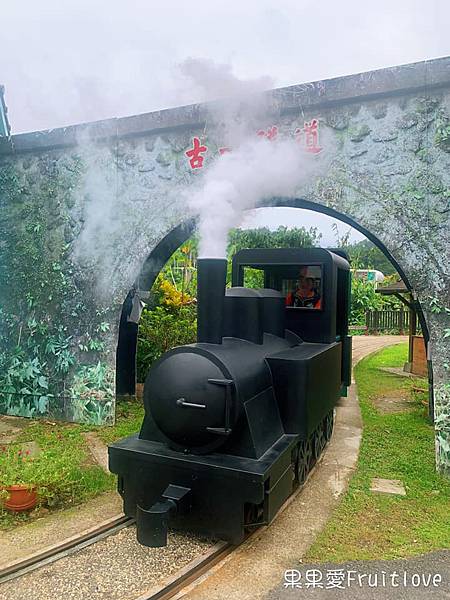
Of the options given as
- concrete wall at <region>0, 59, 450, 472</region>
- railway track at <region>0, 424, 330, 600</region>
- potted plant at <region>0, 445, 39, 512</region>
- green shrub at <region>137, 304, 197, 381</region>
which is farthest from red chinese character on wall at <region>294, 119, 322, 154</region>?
potted plant at <region>0, 445, 39, 512</region>

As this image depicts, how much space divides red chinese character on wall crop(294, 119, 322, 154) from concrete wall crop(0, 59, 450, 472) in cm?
3

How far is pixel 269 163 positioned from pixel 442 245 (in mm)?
2528

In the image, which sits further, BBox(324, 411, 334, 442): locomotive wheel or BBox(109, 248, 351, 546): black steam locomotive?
BBox(324, 411, 334, 442): locomotive wheel

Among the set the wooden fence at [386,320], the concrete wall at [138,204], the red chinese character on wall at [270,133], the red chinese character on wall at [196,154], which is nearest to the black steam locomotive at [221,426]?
the concrete wall at [138,204]

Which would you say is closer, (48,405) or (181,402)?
(181,402)

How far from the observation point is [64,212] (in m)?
8.51

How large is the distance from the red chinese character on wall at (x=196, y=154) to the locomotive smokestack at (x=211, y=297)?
127 inches

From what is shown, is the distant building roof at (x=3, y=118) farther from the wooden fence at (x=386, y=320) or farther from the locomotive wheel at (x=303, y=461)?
the wooden fence at (x=386, y=320)

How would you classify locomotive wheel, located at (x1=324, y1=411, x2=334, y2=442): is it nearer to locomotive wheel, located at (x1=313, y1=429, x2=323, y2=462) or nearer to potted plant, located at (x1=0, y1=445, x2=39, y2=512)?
locomotive wheel, located at (x1=313, y1=429, x2=323, y2=462)

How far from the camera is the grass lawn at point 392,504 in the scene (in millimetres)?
4312

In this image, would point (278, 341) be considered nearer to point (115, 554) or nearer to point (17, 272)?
point (115, 554)

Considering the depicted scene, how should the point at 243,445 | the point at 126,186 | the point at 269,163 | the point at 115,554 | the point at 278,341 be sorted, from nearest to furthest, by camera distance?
the point at 115,554 → the point at 243,445 → the point at 278,341 → the point at 269,163 → the point at 126,186

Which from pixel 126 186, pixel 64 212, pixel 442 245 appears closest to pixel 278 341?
pixel 442 245

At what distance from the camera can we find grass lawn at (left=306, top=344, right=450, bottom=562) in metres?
4.31
